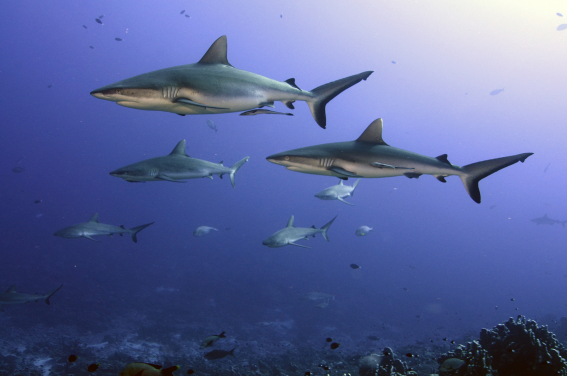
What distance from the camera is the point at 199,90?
275cm

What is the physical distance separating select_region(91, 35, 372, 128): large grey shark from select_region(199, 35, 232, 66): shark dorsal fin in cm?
1

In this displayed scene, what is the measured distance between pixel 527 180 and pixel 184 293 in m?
241

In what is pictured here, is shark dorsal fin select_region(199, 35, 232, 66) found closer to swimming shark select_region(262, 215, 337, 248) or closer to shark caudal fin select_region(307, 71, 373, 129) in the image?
shark caudal fin select_region(307, 71, 373, 129)

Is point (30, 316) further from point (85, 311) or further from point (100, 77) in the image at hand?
point (100, 77)

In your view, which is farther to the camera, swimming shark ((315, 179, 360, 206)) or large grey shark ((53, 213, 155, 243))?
swimming shark ((315, 179, 360, 206))

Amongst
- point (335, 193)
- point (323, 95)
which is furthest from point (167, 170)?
point (335, 193)

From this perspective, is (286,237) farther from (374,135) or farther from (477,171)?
(477,171)

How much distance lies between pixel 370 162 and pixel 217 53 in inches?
94.2

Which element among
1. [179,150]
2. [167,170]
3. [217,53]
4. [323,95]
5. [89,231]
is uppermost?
[217,53]

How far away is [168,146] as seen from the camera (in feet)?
433

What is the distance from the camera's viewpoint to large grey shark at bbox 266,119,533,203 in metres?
3.45

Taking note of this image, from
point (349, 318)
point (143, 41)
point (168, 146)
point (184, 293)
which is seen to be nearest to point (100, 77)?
point (143, 41)

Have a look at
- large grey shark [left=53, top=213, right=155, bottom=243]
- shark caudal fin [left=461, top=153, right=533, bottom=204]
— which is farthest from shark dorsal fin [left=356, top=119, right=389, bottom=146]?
large grey shark [left=53, top=213, right=155, bottom=243]

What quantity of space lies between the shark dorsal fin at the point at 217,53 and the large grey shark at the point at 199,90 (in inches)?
0.5
